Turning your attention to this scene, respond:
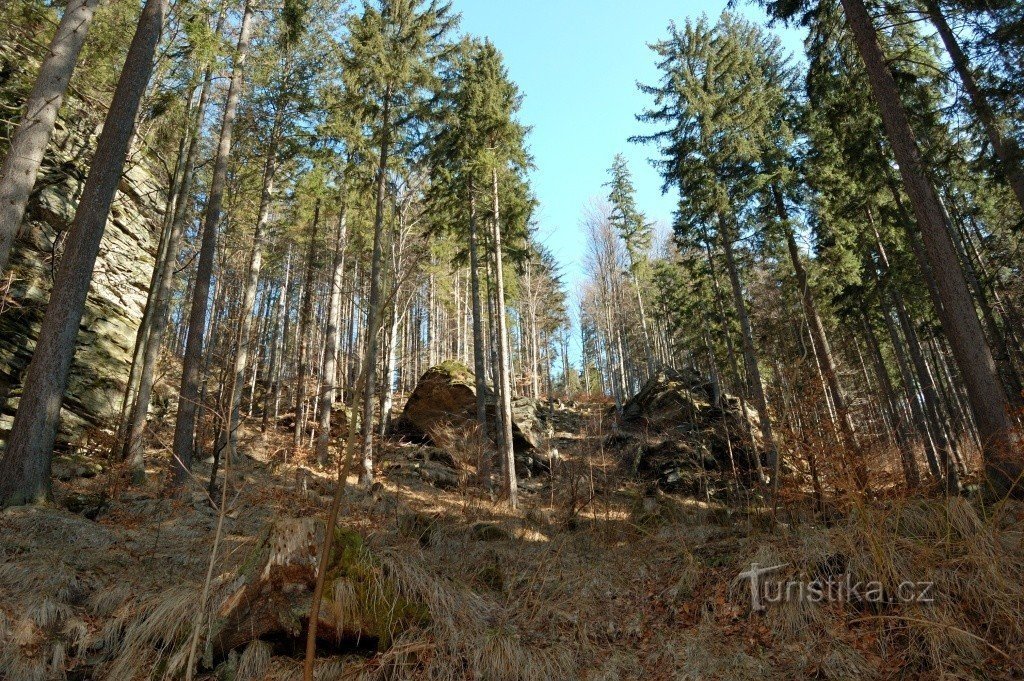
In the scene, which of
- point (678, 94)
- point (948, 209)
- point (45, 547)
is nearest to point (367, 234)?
point (678, 94)

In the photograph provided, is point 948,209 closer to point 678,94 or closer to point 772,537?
point 678,94

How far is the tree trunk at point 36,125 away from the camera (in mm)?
5719

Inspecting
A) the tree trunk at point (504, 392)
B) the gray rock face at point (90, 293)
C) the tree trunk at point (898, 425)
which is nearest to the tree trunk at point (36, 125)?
the gray rock face at point (90, 293)

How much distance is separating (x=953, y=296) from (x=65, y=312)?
38.2 feet

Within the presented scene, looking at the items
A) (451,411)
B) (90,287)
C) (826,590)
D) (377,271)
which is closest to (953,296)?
(826,590)

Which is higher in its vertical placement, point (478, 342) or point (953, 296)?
point (478, 342)

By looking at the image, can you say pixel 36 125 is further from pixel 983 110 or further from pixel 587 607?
pixel 983 110

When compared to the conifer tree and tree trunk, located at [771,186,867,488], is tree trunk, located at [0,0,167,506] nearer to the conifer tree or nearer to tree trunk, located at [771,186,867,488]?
the conifer tree

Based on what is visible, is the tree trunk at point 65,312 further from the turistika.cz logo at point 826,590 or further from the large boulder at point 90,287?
the turistika.cz logo at point 826,590

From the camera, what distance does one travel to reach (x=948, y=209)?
1572 centimetres

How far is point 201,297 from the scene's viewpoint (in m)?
9.86

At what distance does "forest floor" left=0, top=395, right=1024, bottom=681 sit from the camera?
380cm

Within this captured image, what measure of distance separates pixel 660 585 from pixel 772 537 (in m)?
1.38

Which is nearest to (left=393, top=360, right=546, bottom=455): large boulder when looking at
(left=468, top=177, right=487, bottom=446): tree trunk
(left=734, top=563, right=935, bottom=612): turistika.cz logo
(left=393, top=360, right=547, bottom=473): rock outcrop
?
(left=393, top=360, right=547, bottom=473): rock outcrop
